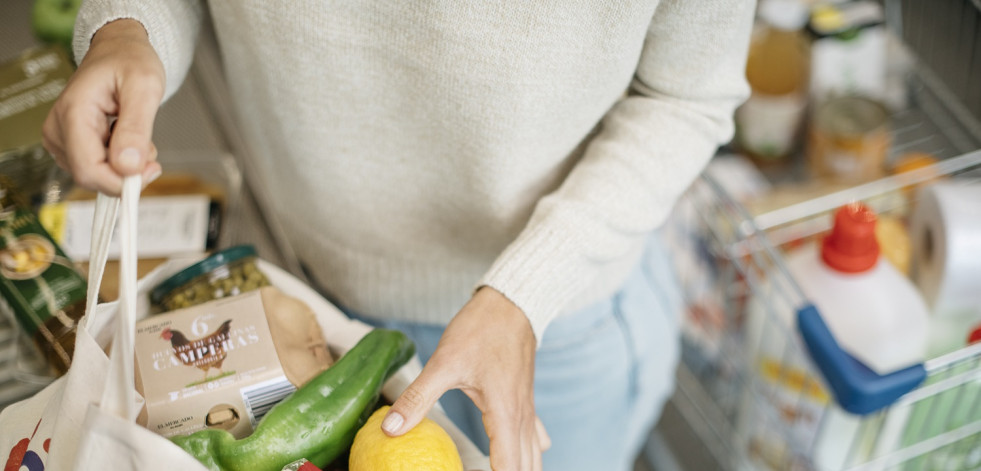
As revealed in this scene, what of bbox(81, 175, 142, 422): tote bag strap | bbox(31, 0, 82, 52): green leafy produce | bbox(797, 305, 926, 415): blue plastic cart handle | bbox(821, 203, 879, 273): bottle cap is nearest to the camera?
bbox(81, 175, 142, 422): tote bag strap

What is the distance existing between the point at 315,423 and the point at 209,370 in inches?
3.2

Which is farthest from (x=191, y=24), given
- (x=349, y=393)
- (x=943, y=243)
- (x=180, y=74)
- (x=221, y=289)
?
(x=943, y=243)

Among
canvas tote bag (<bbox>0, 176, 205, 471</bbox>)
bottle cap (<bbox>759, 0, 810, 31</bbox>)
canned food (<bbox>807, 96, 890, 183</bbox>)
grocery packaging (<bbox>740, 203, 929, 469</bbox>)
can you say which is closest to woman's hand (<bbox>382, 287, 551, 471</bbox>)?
canvas tote bag (<bbox>0, 176, 205, 471</bbox>)

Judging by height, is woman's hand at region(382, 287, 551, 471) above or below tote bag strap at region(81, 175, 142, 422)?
below

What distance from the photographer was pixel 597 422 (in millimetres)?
917

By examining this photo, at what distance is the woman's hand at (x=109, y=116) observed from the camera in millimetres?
482

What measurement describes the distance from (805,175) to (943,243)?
0.36 meters

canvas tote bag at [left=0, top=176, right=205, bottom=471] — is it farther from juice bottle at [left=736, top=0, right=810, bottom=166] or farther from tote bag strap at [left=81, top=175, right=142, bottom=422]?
juice bottle at [left=736, top=0, right=810, bottom=166]

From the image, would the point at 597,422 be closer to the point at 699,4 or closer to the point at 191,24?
the point at 699,4

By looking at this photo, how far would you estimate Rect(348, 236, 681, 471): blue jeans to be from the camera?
0.85 meters

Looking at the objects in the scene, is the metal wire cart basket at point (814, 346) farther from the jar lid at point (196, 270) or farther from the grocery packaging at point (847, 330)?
the jar lid at point (196, 270)

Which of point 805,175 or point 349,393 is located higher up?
point 349,393

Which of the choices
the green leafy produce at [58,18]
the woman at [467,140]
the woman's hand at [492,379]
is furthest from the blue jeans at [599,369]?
the green leafy produce at [58,18]

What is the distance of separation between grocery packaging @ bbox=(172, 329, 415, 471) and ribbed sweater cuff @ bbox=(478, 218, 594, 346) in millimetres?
109
